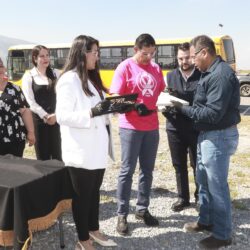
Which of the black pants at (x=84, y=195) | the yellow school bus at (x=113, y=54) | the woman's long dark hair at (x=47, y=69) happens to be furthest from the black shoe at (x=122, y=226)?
the yellow school bus at (x=113, y=54)

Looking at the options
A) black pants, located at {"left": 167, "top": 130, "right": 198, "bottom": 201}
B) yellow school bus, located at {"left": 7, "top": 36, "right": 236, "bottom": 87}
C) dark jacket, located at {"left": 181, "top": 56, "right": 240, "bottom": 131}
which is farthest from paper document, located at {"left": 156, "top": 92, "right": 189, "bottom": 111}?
yellow school bus, located at {"left": 7, "top": 36, "right": 236, "bottom": 87}

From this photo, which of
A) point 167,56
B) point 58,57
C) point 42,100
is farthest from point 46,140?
point 58,57

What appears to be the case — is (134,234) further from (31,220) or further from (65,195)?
(31,220)

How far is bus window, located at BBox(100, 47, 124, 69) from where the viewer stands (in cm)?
1530

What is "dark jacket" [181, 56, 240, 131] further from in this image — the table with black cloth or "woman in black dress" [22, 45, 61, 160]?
"woman in black dress" [22, 45, 61, 160]

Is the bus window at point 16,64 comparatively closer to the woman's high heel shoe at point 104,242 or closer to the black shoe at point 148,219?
the black shoe at point 148,219

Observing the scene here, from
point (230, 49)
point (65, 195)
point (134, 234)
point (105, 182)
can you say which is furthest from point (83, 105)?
point (230, 49)

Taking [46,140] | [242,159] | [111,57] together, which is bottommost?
[242,159]

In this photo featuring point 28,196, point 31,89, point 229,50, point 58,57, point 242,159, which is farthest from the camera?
point 58,57

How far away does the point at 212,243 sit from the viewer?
336 centimetres

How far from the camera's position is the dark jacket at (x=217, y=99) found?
2934 mm

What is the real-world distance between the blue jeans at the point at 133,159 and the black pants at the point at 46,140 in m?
1.10

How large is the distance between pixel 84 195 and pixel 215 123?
1270 mm

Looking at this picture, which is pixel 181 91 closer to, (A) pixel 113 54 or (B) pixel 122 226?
(B) pixel 122 226
